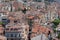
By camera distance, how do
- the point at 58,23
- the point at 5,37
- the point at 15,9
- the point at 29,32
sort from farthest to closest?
the point at 15,9 → the point at 58,23 → the point at 29,32 → the point at 5,37

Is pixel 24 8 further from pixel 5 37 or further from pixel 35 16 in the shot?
pixel 5 37

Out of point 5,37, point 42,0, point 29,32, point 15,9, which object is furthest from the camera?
point 42,0

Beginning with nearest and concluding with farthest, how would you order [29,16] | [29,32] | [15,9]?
[29,32] → [29,16] → [15,9]

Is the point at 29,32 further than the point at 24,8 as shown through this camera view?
No

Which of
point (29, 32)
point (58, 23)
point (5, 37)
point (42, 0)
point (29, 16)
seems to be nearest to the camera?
point (5, 37)

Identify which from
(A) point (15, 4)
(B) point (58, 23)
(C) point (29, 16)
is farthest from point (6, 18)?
(A) point (15, 4)

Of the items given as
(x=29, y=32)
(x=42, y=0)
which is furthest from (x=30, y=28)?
(x=42, y=0)

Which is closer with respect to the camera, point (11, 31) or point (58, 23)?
point (11, 31)

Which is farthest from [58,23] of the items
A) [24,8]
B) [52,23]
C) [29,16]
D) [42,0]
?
[42,0]

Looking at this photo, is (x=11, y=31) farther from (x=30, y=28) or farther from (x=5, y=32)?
(x=30, y=28)
